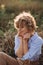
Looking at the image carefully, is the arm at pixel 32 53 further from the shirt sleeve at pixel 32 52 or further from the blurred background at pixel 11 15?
the blurred background at pixel 11 15

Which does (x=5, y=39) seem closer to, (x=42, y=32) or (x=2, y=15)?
(x=42, y=32)

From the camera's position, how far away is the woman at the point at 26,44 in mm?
5094

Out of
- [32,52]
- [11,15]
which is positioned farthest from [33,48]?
[11,15]

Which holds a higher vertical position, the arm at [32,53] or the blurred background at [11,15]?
the blurred background at [11,15]

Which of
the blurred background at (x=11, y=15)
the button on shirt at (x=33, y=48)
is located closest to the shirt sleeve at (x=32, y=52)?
the button on shirt at (x=33, y=48)

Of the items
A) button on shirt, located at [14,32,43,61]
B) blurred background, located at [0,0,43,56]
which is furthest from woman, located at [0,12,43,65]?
blurred background, located at [0,0,43,56]

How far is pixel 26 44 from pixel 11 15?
2.81 meters

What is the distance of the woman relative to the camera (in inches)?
201

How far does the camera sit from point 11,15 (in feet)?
25.8

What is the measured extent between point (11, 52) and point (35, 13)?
2.07m

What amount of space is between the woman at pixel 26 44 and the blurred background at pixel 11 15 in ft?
2.94

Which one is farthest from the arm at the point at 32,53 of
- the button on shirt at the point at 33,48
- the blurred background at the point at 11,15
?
the blurred background at the point at 11,15

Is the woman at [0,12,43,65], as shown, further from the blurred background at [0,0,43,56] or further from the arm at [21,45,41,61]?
the blurred background at [0,0,43,56]

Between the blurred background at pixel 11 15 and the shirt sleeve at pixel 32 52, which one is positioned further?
the blurred background at pixel 11 15
